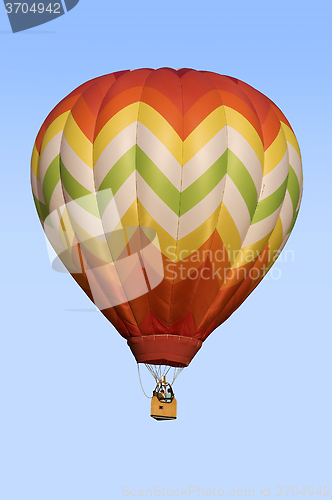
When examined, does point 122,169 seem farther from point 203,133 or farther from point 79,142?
point 203,133

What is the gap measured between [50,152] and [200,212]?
2.61 meters

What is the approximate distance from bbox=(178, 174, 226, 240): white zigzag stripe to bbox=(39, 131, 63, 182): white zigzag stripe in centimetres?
232

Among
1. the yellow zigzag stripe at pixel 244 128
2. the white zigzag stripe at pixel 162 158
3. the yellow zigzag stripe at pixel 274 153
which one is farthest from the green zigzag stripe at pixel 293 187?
the white zigzag stripe at pixel 162 158

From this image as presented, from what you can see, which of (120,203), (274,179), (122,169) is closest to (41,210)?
(120,203)

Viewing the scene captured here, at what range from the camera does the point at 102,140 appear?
14.2m

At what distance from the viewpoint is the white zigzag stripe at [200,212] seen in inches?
555

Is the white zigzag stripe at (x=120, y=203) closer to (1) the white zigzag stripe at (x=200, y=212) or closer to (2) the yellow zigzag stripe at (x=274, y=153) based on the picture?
(1) the white zigzag stripe at (x=200, y=212)

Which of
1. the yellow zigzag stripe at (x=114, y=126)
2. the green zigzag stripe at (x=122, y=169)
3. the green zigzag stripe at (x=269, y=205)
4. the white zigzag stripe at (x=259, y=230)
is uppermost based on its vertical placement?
the yellow zigzag stripe at (x=114, y=126)

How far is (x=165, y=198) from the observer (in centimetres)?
1401

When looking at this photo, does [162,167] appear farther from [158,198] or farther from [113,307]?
[113,307]

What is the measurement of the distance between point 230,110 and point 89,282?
3363 millimetres

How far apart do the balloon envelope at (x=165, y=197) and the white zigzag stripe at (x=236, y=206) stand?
17 mm

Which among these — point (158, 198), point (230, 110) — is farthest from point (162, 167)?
point (230, 110)

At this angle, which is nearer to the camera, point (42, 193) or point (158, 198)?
point (158, 198)
